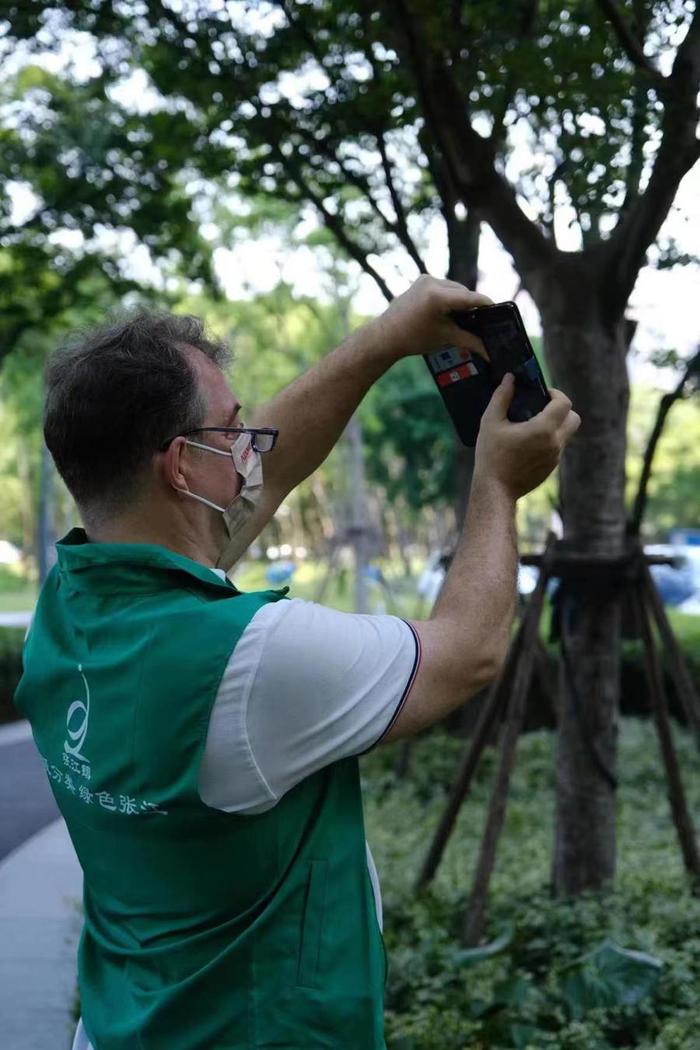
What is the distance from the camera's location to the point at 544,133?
4.91 metres

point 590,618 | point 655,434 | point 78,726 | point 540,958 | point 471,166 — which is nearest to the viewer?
point 78,726

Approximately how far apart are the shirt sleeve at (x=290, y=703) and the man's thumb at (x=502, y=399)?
472 mm

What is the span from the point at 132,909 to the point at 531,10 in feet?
13.9

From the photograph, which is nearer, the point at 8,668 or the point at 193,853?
the point at 193,853

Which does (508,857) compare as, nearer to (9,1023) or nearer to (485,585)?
(9,1023)

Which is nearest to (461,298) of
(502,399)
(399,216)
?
(502,399)

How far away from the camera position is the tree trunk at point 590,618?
517 centimetres

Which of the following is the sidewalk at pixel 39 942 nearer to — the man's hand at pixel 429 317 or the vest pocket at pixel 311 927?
the vest pocket at pixel 311 927

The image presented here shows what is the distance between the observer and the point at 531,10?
496 cm

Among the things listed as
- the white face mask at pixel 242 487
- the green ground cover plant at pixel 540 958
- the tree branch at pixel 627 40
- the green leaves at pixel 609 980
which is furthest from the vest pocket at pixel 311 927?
the tree branch at pixel 627 40

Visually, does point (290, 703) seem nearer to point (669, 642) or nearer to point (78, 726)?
point (78, 726)

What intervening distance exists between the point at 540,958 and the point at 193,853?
132 inches

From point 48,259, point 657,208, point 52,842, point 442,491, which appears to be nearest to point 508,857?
point 52,842

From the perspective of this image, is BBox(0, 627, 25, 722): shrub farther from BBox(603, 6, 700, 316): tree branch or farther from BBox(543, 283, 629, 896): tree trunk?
BBox(603, 6, 700, 316): tree branch
